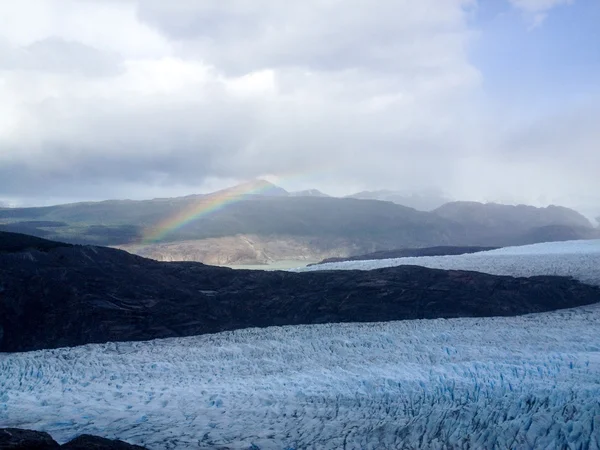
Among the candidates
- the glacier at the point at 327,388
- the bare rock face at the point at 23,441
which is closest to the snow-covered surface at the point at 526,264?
the glacier at the point at 327,388

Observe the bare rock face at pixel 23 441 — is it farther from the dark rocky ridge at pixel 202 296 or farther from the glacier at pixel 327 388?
the dark rocky ridge at pixel 202 296

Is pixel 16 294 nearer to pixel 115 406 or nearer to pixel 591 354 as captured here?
pixel 115 406

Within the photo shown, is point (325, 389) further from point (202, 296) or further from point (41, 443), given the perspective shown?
point (202, 296)

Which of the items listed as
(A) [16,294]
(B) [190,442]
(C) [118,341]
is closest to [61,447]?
(B) [190,442]

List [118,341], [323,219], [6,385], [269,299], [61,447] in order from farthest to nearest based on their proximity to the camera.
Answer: [323,219]
[269,299]
[118,341]
[6,385]
[61,447]

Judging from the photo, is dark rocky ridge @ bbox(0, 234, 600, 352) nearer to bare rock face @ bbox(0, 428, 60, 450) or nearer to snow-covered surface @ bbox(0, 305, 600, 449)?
snow-covered surface @ bbox(0, 305, 600, 449)

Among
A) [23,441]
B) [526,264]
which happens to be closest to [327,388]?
[23,441]
